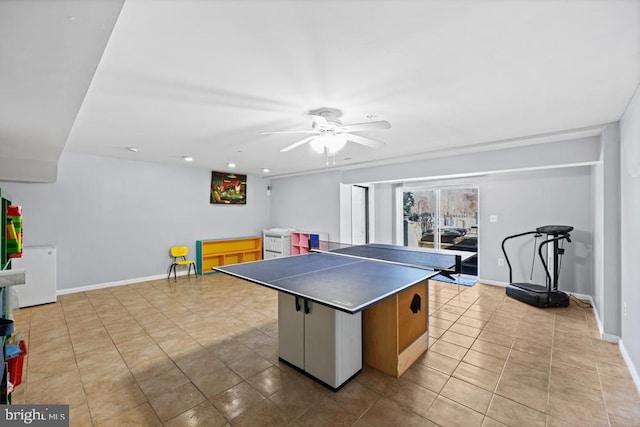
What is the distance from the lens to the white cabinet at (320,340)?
88.1 inches

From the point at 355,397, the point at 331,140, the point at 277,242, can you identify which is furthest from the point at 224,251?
the point at 355,397

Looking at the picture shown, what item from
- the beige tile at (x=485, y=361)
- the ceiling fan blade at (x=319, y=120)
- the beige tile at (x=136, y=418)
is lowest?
the beige tile at (x=136, y=418)

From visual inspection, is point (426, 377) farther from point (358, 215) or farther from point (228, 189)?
point (228, 189)

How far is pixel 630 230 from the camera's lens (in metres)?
2.54

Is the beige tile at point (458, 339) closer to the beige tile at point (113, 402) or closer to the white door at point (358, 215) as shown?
the beige tile at point (113, 402)

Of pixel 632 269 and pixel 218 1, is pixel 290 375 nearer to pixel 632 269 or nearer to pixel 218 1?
pixel 218 1

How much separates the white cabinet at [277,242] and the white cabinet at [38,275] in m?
4.08

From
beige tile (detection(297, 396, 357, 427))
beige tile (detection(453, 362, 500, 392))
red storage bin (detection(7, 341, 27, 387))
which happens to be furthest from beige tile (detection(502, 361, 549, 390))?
red storage bin (detection(7, 341, 27, 387))

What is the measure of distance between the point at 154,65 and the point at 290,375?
2663 mm

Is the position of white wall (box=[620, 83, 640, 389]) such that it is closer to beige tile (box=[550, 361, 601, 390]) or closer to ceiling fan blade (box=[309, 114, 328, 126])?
beige tile (box=[550, 361, 601, 390])

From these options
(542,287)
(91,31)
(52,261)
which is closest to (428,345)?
(542,287)

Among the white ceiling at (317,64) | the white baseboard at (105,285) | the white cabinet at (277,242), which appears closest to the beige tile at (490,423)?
the white ceiling at (317,64)

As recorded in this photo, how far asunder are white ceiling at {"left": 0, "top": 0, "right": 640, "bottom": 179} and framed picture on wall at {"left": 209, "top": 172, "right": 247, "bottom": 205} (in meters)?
3.29

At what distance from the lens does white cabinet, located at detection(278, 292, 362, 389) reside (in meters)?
2.24
